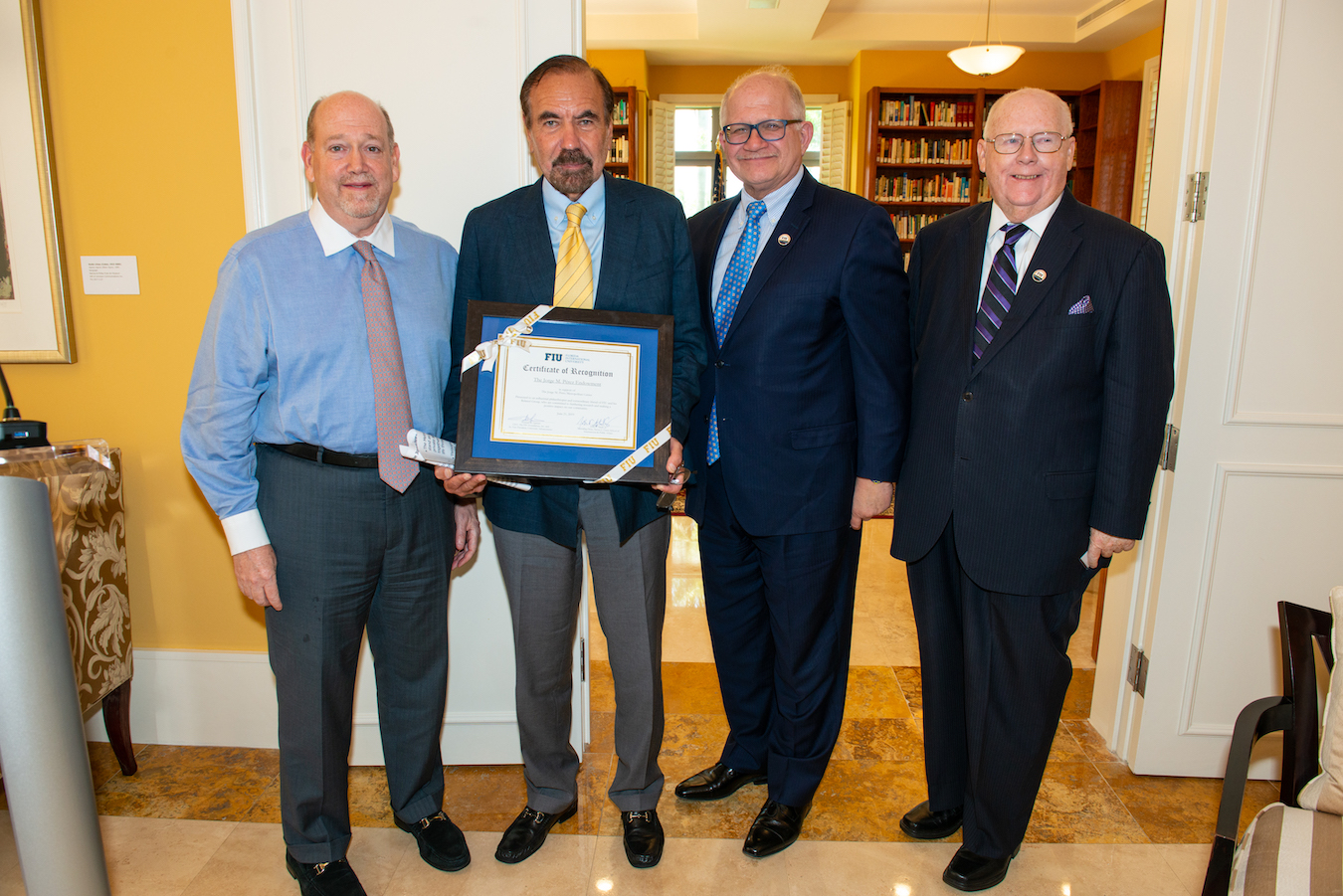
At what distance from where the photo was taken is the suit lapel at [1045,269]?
1829mm

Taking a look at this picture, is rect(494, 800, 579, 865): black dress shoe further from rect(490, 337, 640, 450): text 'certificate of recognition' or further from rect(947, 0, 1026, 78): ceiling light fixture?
rect(947, 0, 1026, 78): ceiling light fixture

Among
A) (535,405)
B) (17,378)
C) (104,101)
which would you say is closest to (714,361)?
(535,405)

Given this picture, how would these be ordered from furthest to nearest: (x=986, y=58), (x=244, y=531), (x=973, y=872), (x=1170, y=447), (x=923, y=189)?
(x=923, y=189)
(x=986, y=58)
(x=1170, y=447)
(x=973, y=872)
(x=244, y=531)

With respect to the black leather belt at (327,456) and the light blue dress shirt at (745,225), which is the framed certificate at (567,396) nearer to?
the black leather belt at (327,456)

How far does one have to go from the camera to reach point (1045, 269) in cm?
184

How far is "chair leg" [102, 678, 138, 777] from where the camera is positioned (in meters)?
2.45

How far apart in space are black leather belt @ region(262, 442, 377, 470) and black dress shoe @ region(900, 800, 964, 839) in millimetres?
1740

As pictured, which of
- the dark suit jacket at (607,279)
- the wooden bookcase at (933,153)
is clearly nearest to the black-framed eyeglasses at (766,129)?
the dark suit jacket at (607,279)

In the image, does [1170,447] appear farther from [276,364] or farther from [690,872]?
[276,364]

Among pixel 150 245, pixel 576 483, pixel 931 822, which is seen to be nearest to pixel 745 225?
pixel 576 483

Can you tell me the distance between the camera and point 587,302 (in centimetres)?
190

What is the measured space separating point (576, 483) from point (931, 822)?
1388 mm

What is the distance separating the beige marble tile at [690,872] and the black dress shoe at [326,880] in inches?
22.8

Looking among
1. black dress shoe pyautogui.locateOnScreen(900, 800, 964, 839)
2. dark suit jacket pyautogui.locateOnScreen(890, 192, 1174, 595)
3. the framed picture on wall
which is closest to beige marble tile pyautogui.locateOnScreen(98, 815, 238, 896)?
the framed picture on wall
